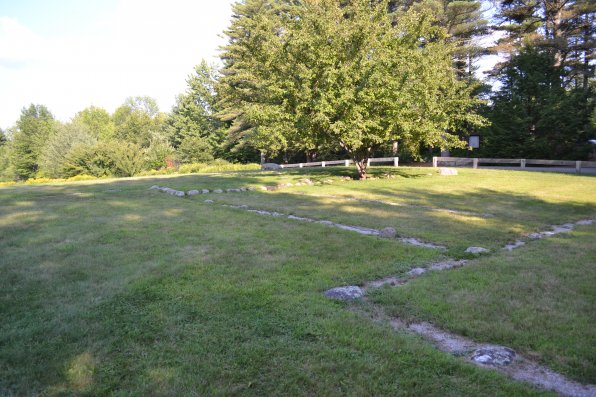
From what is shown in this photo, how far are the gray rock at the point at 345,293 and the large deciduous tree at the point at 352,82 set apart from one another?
1055cm

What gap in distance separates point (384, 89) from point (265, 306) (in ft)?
38.9

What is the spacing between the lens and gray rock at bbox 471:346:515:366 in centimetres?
283

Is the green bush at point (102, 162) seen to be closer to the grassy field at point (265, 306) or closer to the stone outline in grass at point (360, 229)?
the stone outline in grass at point (360, 229)

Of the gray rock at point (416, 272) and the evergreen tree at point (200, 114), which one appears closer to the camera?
the gray rock at point (416, 272)

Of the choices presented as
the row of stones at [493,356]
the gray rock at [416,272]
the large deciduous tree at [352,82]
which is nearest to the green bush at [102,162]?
the large deciduous tree at [352,82]

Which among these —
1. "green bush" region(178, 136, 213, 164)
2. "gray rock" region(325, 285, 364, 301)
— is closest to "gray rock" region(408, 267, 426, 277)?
"gray rock" region(325, 285, 364, 301)

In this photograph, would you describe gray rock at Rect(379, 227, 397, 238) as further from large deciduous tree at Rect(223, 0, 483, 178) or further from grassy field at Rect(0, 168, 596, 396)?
large deciduous tree at Rect(223, 0, 483, 178)

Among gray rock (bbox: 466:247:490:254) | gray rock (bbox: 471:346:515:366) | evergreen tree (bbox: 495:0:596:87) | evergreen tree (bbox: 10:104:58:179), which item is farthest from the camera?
evergreen tree (bbox: 10:104:58:179)

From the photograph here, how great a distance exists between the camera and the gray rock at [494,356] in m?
2.83

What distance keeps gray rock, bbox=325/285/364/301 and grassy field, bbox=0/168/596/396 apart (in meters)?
0.15

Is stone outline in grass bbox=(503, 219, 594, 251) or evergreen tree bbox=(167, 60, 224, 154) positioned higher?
evergreen tree bbox=(167, 60, 224, 154)

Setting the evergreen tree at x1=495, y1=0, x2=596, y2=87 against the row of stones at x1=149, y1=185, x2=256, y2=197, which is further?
the evergreen tree at x1=495, y1=0, x2=596, y2=87

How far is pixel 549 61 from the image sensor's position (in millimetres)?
23500

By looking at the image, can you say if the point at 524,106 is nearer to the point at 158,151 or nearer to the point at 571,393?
the point at 571,393
